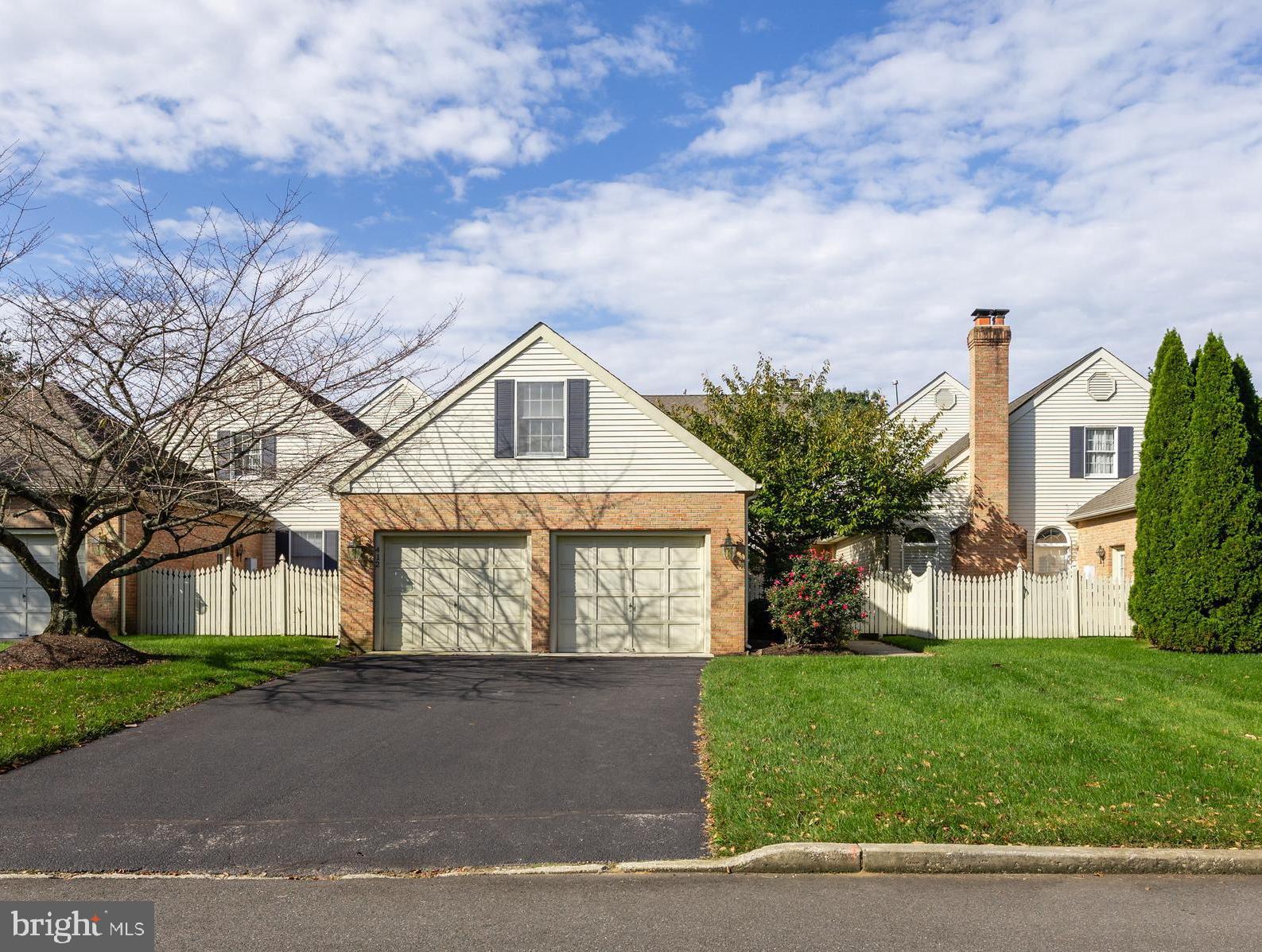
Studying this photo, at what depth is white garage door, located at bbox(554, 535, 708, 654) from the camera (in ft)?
57.1

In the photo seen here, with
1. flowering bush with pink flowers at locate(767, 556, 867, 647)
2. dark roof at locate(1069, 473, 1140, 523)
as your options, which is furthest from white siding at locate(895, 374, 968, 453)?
flowering bush with pink flowers at locate(767, 556, 867, 647)

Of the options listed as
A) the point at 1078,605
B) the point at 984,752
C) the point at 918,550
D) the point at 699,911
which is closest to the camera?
the point at 699,911

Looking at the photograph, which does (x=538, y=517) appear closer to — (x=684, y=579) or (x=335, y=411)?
(x=684, y=579)

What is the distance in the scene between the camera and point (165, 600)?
19.9 metres

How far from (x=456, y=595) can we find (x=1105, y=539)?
54.2 ft

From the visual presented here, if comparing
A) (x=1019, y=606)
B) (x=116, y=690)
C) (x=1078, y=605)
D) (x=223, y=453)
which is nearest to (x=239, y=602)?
(x=223, y=453)

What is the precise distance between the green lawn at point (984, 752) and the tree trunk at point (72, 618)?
30.4ft

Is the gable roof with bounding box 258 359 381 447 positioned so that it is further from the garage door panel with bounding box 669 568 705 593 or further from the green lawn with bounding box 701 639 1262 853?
the green lawn with bounding box 701 639 1262 853

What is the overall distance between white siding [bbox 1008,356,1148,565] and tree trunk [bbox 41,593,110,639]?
2211 centimetres

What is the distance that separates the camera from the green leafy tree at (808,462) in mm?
23094

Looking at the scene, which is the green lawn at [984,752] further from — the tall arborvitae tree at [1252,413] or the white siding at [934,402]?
the white siding at [934,402]

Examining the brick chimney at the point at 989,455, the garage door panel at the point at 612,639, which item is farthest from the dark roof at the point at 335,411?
the brick chimney at the point at 989,455

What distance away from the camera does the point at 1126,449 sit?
2677 centimetres

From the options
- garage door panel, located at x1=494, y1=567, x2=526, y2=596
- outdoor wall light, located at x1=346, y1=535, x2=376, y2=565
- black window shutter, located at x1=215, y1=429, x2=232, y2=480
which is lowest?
garage door panel, located at x1=494, y1=567, x2=526, y2=596
